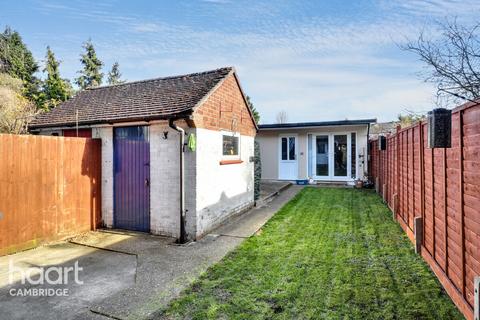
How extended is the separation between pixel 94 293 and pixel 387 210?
8.45 metres

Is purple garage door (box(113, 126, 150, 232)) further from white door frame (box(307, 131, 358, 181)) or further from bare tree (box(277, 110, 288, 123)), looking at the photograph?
bare tree (box(277, 110, 288, 123))

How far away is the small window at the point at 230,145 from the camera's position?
8226 mm

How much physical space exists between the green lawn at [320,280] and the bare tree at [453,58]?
3610 mm

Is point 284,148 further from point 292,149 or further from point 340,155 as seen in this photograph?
point 340,155

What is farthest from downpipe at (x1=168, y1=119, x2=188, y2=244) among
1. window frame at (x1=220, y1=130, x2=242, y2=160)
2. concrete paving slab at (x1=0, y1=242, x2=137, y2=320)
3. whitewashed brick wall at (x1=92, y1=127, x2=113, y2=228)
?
whitewashed brick wall at (x1=92, y1=127, x2=113, y2=228)

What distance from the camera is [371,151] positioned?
14648mm

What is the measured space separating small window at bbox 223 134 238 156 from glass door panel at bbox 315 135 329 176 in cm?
837

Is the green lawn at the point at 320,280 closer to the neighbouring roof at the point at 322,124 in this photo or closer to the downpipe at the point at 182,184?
the downpipe at the point at 182,184

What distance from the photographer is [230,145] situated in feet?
28.2

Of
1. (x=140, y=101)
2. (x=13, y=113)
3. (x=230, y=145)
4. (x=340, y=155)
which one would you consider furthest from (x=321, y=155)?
(x=13, y=113)

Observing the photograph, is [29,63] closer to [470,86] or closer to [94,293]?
[94,293]

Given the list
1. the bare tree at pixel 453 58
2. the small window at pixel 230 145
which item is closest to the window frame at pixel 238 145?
the small window at pixel 230 145

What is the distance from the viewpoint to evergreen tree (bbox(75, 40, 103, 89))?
31.3 m

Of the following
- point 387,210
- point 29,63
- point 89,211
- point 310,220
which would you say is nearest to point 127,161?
point 89,211
